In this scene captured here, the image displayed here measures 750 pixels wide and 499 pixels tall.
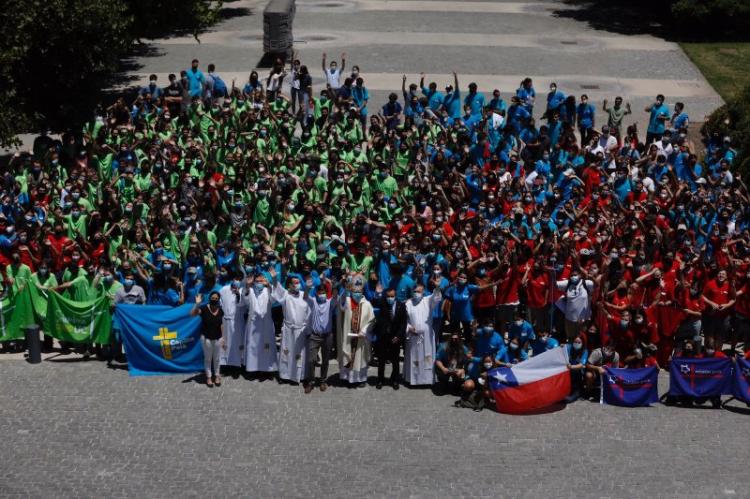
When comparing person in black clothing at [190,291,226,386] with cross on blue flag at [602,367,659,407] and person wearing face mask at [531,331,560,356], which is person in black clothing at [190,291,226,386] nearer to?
person wearing face mask at [531,331,560,356]

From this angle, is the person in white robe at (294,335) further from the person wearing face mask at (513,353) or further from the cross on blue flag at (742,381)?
the cross on blue flag at (742,381)

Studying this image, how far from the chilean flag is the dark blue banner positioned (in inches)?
59.3

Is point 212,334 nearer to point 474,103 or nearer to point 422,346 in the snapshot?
point 422,346

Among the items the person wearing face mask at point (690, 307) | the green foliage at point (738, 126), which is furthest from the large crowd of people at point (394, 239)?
the green foliage at point (738, 126)

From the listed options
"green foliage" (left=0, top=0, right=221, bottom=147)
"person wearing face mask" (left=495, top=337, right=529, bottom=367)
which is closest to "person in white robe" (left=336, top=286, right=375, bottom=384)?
"person wearing face mask" (left=495, top=337, right=529, bottom=367)

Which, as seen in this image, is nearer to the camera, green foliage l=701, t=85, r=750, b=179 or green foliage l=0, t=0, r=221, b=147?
green foliage l=0, t=0, r=221, b=147

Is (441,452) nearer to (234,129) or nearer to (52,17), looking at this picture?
(234,129)

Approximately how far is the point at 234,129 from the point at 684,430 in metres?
11.6

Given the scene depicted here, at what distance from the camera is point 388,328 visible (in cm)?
1673

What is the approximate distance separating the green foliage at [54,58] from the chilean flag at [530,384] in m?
11.2

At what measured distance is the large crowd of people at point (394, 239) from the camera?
1683cm

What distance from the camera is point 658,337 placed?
16938 millimetres

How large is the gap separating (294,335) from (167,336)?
1.84 m

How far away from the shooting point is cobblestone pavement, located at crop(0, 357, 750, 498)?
14.1 m
